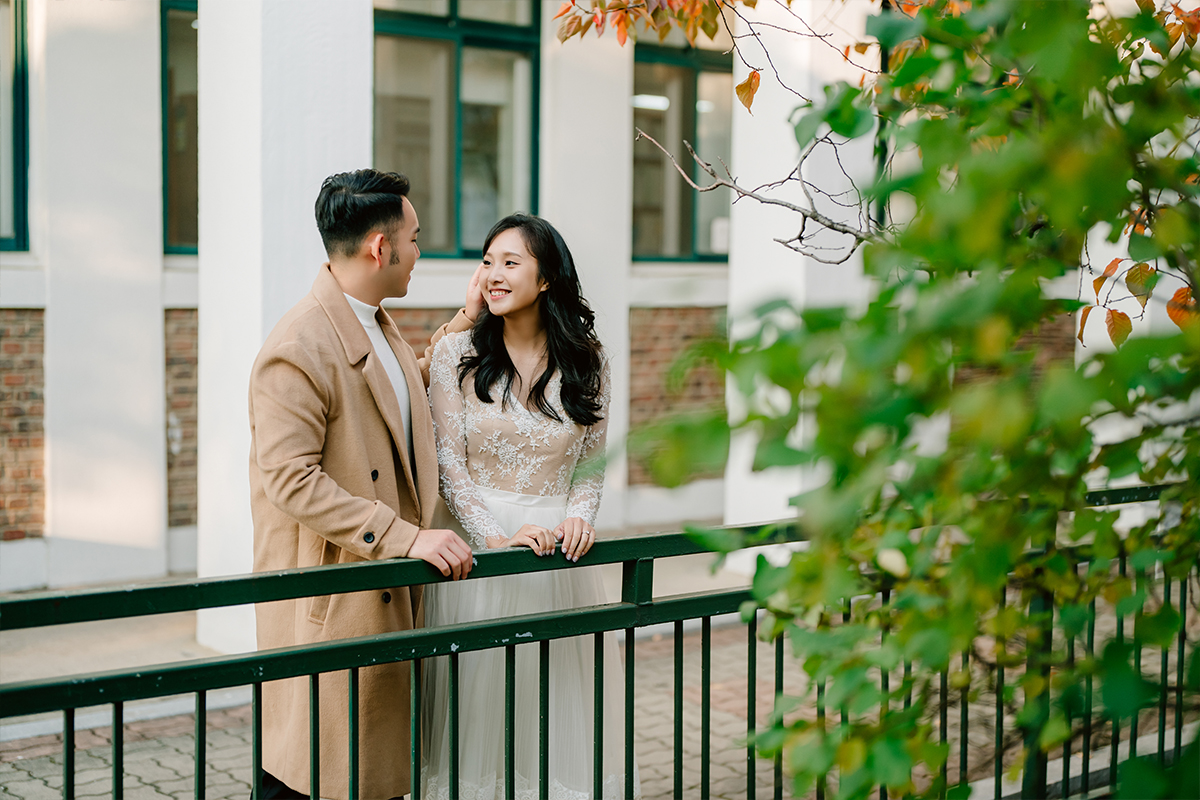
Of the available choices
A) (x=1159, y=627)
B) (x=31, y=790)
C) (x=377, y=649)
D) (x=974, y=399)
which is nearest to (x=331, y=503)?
Result: (x=377, y=649)

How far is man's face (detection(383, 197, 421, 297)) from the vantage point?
341 centimetres

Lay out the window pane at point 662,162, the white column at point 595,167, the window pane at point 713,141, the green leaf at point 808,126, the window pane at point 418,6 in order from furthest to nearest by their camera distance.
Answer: the window pane at point 713,141
the window pane at point 662,162
the white column at point 595,167
the window pane at point 418,6
the green leaf at point 808,126

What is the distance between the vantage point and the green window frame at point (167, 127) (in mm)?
8023

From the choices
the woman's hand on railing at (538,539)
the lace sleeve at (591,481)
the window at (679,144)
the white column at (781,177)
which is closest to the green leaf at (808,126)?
the woman's hand on railing at (538,539)

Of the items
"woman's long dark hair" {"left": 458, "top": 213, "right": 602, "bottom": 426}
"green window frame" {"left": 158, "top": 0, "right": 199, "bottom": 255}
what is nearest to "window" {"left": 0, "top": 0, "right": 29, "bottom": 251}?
"green window frame" {"left": 158, "top": 0, "right": 199, "bottom": 255}

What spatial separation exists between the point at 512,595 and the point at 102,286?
5.28m

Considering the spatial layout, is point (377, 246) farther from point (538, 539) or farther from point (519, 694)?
point (519, 694)

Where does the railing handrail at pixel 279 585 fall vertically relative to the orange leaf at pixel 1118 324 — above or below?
below

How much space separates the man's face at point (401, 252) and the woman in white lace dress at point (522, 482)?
0.26 meters

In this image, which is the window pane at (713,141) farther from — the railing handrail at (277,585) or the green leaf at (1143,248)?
the green leaf at (1143,248)

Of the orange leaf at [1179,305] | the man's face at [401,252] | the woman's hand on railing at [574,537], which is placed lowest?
the woman's hand on railing at [574,537]

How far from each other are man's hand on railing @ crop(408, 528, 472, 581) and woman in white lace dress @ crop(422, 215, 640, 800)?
60 cm

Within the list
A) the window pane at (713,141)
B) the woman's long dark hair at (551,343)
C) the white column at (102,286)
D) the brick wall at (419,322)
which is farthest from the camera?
the window pane at (713,141)

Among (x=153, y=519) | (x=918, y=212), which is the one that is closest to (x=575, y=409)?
(x=918, y=212)
